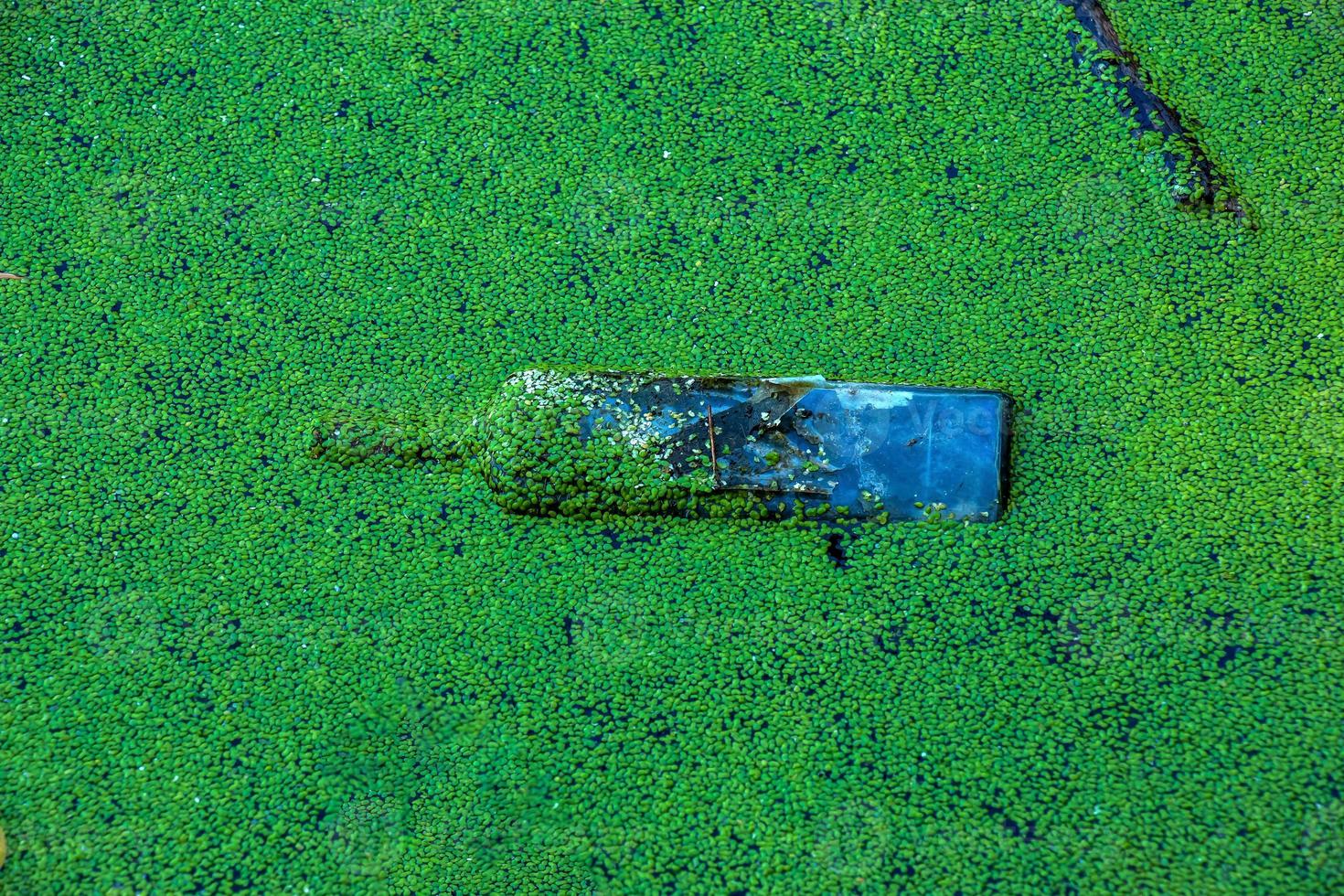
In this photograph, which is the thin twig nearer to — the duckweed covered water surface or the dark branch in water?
the duckweed covered water surface

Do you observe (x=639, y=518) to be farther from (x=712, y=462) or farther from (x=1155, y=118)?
(x=1155, y=118)

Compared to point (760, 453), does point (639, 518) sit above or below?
below

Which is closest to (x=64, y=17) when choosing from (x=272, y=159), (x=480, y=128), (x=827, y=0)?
(x=272, y=159)

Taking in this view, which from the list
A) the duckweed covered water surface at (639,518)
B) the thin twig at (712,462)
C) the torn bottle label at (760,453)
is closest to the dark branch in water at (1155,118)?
the duckweed covered water surface at (639,518)

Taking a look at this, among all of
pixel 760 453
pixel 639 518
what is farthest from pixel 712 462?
pixel 639 518

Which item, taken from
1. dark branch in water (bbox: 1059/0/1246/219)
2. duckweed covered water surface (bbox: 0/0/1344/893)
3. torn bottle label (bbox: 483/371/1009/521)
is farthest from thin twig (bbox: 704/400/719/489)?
dark branch in water (bbox: 1059/0/1246/219)
